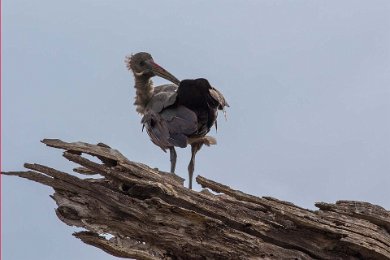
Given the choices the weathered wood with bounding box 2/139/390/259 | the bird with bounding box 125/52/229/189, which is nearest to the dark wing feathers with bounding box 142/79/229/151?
the bird with bounding box 125/52/229/189

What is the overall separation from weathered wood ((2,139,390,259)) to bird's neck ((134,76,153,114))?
4460mm

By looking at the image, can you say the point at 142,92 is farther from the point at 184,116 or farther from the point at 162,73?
the point at 184,116

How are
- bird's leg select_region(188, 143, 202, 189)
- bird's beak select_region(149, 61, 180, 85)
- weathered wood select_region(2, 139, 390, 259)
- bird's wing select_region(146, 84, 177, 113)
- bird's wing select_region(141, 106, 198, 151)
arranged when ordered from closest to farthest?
weathered wood select_region(2, 139, 390, 259)
bird's wing select_region(141, 106, 198, 151)
bird's wing select_region(146, 84, 177, 113)
bird's leg select_region(188, 143, 202, 189)
bird's beak select_region(149, 61, 180, 85)

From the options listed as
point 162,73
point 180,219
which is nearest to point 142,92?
point 162,73

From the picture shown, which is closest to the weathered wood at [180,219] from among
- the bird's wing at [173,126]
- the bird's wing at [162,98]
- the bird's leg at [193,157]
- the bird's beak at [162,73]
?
the bird's wing at [173,126]

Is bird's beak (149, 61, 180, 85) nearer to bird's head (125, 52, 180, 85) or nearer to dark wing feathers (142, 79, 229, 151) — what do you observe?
bird's head (125, 52, 180, 85)

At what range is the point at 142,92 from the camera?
13.9 metres

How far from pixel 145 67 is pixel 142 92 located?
61 centimetres

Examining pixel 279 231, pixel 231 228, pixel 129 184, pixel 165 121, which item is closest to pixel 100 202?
pixel 129 184

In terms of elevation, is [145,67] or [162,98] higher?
[145,67]

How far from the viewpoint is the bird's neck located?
13.8 meters

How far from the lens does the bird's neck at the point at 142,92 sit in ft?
45.2

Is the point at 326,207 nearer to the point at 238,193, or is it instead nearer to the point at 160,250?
the point at 238,193

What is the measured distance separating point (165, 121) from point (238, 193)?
9.58 ft
